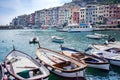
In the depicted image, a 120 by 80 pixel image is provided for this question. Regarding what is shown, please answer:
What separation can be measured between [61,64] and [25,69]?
351cm

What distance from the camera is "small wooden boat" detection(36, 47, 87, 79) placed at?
18.3m

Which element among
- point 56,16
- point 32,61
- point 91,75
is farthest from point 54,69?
point 56,16

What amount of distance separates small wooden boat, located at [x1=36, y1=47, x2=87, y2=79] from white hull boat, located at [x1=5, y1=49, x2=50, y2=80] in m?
1.24

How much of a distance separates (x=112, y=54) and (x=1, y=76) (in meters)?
14.0

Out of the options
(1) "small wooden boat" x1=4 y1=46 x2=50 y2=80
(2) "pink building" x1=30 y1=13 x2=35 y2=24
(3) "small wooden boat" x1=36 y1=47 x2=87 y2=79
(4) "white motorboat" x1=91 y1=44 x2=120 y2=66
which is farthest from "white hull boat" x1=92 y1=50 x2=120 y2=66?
(2) "pink building" x1=30 y1=13 x2=35 y2=24

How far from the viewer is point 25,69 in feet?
59.1

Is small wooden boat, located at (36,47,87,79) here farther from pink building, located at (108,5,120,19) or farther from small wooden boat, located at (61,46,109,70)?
pink building, located at (108,5,120,19)

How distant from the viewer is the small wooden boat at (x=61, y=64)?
1830 centimetres

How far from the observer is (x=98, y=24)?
387 ft

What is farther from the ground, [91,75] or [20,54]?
[20,54]

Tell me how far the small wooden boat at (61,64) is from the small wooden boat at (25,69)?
4.06ft

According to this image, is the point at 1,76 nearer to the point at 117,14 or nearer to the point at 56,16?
the point at 117,14

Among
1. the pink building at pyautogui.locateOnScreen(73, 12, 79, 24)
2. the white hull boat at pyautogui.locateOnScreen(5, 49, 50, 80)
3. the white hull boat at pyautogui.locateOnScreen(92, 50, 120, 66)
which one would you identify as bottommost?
Result: the white hull boat at pyautogui.locateOnScreen(92, 50, 120, 66)

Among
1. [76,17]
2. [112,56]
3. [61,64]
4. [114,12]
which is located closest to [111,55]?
[112,56]
